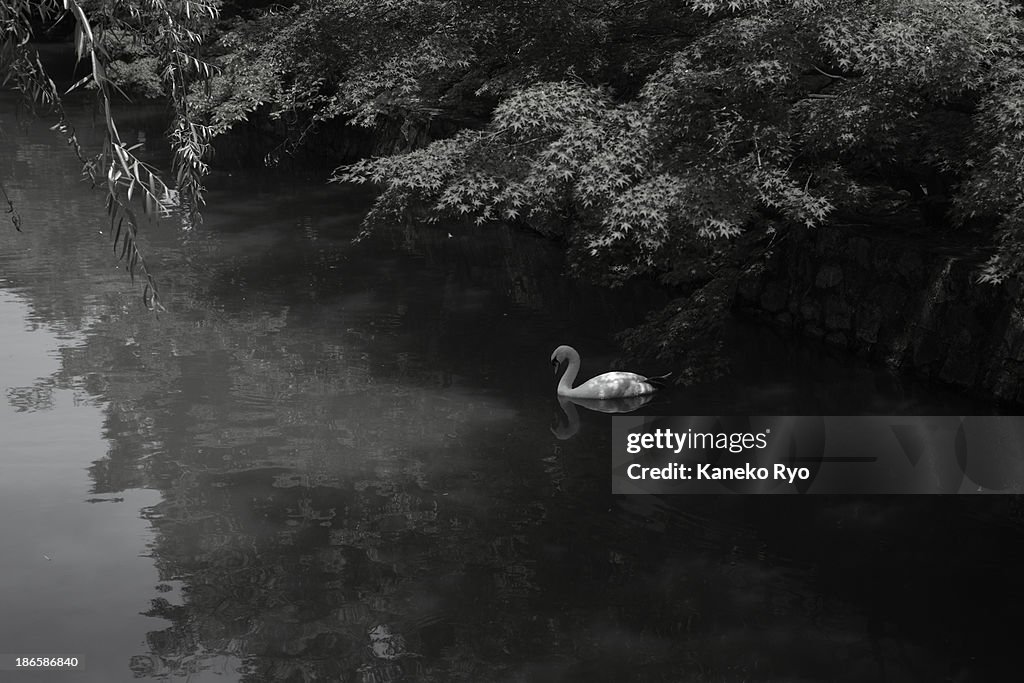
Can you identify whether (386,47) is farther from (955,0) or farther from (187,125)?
(187,125)

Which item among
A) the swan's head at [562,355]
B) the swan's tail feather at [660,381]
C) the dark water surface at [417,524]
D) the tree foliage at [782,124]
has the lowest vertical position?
the dark water surface at [417,524]

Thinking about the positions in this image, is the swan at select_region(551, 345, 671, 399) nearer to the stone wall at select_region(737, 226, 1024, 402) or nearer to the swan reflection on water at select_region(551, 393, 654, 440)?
the swan reflection on water at select_region(551, 393, 654, 440)

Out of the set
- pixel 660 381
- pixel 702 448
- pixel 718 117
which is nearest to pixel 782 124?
pixel 718 117

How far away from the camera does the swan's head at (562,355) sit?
1080 cm

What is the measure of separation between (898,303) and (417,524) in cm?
592

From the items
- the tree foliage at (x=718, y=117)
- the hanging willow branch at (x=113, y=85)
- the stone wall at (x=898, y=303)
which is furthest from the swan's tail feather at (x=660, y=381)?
the hanging willow branch at (x=113, y=85)

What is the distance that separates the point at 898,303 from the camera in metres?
11.5

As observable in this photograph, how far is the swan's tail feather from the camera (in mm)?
10617

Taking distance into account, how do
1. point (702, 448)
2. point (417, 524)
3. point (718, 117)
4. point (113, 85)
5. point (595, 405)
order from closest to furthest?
point (113, 85) → point (417, 524) → point (702, 448) → point (718, 117) → point (595, 405)

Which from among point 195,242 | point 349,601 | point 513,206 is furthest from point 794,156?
point 195,242

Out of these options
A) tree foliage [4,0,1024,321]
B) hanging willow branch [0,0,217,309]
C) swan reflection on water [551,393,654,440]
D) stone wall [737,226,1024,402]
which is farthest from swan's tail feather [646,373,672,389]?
hanging willow branch [0,0,217,309]

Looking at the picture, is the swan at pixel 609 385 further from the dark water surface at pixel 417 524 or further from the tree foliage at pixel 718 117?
the tree foliage at pixel 718 117

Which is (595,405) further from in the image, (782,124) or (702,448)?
(782,124)

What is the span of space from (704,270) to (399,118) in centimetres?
1072
